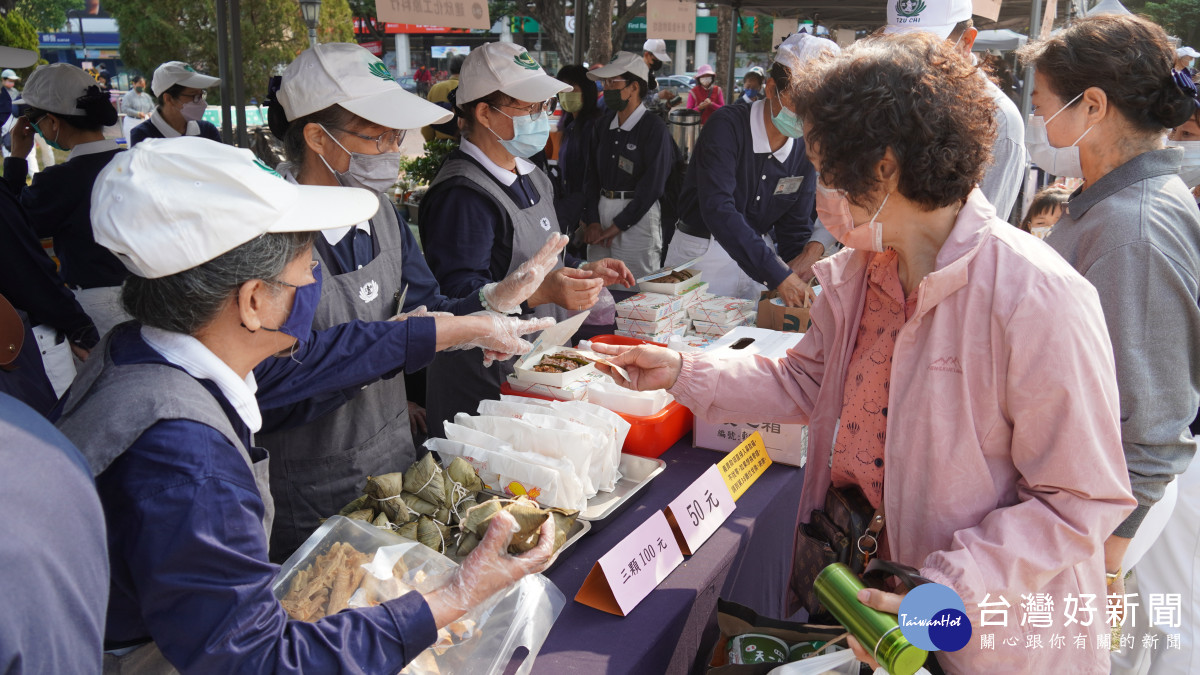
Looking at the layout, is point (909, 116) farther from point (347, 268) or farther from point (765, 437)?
point (347, 268)

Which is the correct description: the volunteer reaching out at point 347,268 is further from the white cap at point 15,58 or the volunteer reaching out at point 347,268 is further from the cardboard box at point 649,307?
the white cap at point 15,58

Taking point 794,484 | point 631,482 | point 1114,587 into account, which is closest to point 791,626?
point 631,482

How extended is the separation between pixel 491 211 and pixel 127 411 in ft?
5.89

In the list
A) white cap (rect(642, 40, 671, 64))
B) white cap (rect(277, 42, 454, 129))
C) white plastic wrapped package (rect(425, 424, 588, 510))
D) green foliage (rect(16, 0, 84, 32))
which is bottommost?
white plastic wrapped package (rect(425, 424, 588, 510))

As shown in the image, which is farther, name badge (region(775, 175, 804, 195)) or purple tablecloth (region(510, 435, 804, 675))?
name badge (region(775, 175, 804, 195))

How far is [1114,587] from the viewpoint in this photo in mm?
2135

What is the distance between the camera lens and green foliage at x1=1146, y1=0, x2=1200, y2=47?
46.8 ft

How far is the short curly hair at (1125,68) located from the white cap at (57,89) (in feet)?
15.8

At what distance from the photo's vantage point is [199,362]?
124cm

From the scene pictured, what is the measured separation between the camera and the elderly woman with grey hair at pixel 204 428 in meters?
1.07

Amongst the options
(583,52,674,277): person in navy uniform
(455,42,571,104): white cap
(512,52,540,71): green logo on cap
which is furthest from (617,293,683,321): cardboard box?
(583,52,674,277): person in navy uniform

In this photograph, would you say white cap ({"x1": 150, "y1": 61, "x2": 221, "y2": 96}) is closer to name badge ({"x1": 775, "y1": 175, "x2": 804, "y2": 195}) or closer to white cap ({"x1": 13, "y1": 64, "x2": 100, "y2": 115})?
white cap ({"x1": 13, "y1": 64, "x2": 100, "y2": 115})

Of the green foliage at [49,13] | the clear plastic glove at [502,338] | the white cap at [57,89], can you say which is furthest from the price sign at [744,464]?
the green foliage at [49,13]

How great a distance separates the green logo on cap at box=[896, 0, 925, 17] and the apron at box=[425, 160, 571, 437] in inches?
64.0
